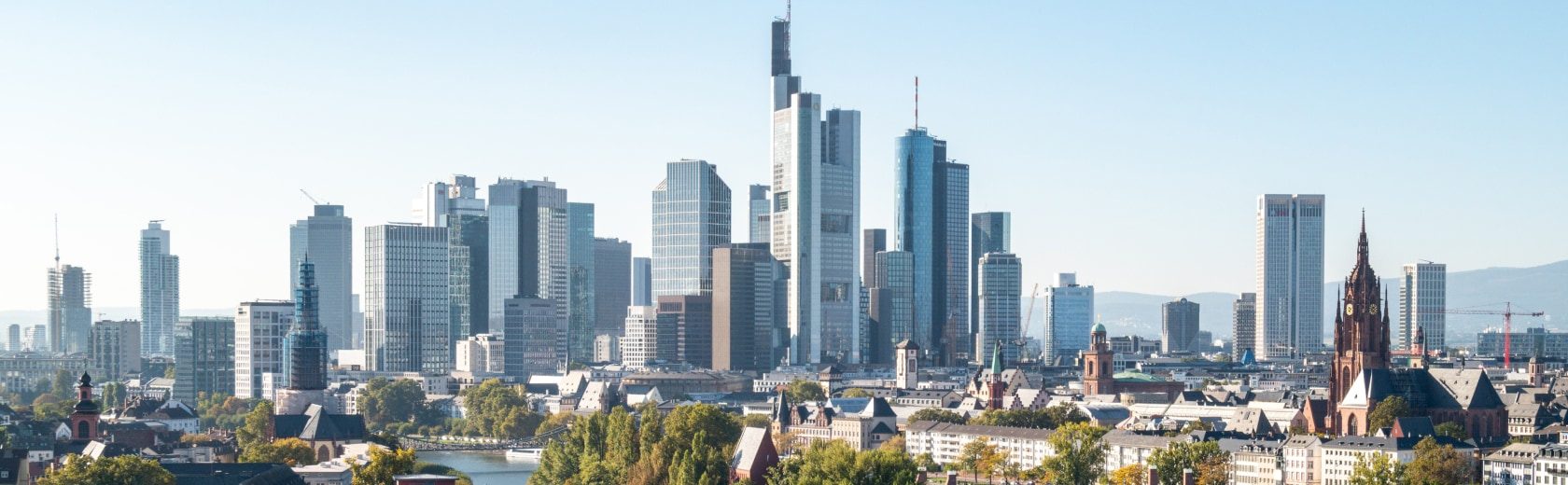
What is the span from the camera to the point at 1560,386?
551 feet

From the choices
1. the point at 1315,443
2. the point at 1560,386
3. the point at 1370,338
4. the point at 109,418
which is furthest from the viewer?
the point at 109,418

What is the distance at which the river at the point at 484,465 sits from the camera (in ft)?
481

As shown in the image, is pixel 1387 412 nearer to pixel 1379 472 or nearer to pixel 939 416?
pixel 1379 472

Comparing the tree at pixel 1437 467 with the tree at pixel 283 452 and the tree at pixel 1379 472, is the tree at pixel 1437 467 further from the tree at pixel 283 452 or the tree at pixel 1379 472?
the tree at pixel 283 452

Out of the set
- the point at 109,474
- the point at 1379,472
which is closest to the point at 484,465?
the point at 109,474

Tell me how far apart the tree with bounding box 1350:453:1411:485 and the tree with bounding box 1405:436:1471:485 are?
486 millimetres

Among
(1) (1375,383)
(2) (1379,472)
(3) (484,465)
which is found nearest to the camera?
(2) (1379,472)

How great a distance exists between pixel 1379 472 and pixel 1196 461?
46.3ft

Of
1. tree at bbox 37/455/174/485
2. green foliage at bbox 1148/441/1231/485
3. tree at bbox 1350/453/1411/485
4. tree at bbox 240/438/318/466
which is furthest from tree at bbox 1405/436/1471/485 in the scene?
tree at bbox 240/438/318/466

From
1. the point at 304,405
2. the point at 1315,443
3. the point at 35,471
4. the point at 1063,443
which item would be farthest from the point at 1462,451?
the point at 304,405

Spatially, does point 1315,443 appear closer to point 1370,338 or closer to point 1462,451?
point 1462,451

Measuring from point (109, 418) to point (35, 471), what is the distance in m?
58.5

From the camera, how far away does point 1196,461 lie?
120125 millimetres

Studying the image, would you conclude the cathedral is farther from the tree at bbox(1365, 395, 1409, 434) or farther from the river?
the river
